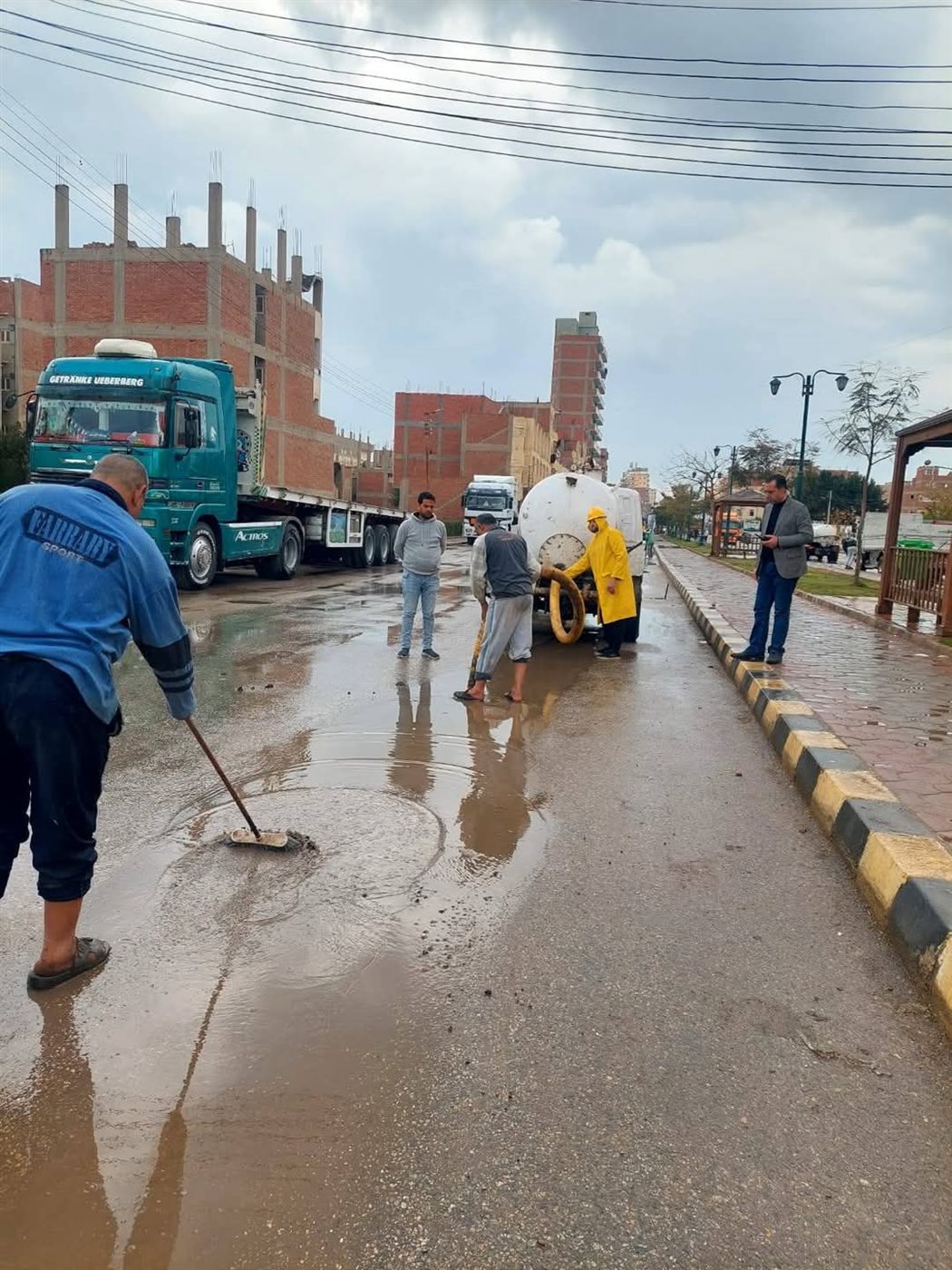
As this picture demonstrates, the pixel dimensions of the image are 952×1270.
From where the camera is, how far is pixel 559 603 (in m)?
10.8

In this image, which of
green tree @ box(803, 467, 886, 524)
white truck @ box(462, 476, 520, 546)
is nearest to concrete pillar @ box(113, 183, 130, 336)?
white truck @ box(462, 476, 520, 546)

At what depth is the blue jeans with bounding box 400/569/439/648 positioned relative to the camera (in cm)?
953

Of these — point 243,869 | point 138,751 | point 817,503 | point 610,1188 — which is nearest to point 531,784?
point 243,869

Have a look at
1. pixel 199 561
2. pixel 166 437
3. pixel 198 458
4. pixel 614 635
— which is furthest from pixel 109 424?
pixel 614 635

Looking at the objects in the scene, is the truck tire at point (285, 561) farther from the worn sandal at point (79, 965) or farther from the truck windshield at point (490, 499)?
the truck windshield at point (490, 499)

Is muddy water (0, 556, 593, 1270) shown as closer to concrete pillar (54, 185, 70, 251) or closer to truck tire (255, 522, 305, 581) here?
truck tire (255, 522, 305, 581)

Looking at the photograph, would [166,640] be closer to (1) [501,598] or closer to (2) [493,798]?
(2) [493,798]

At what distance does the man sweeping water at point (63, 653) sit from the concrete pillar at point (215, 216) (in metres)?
39.8

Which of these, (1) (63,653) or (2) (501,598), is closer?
(1) (63,653)

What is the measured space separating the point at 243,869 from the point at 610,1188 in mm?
2237

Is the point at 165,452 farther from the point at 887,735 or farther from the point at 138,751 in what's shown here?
the point at 887,735

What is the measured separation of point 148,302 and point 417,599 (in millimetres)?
34597

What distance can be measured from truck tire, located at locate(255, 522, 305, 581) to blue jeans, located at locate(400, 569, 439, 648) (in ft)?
30.6

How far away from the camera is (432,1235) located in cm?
198
